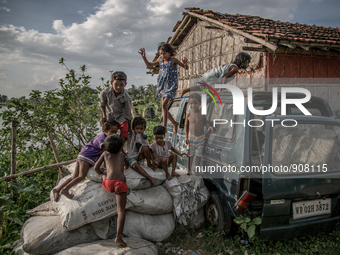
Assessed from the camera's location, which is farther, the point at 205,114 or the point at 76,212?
the point at 205,114

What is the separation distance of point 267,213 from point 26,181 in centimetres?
330

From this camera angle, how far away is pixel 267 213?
2.45 m

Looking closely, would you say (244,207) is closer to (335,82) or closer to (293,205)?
(293,205)

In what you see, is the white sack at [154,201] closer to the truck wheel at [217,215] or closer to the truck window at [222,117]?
the truck wheel at [217,215]

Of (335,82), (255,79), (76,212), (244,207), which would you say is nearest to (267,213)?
(244,207)

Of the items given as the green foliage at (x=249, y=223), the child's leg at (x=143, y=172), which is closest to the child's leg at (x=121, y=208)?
the child's leg at (x=143, y=172)

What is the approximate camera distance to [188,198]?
324 cm

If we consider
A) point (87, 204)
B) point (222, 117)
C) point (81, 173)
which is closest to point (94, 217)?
point (87, 204)

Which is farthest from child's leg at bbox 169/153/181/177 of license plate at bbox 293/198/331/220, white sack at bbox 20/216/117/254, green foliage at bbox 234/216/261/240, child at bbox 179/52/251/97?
license plate at bbox 293/198/331/220

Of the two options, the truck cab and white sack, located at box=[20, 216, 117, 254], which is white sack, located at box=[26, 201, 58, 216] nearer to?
white sack, located at box=[20, 216, 117, 254]

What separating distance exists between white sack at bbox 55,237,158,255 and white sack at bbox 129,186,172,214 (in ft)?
1.32

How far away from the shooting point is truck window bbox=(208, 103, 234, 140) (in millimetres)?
2867

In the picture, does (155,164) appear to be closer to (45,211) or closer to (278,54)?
(45,211)

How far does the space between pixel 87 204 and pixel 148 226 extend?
82 cm
